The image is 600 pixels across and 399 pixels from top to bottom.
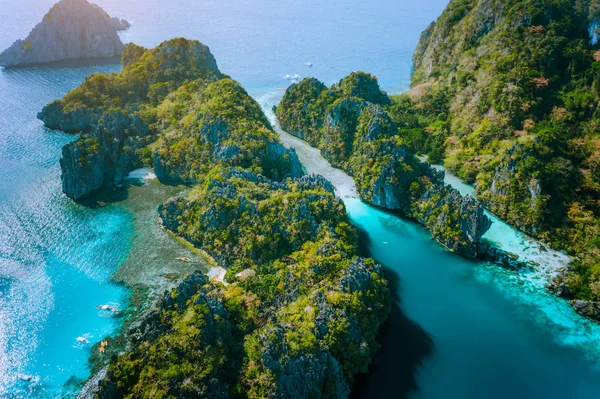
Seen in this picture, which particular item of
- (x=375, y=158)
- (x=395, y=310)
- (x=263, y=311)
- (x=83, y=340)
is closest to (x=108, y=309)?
(x=83, y=340)

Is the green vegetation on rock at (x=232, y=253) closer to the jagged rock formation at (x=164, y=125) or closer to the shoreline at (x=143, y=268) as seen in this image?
the jagged rock formation at (x=164, y=125)

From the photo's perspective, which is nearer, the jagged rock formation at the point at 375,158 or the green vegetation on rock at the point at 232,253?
the green vegetation on rock at the point at 232,253

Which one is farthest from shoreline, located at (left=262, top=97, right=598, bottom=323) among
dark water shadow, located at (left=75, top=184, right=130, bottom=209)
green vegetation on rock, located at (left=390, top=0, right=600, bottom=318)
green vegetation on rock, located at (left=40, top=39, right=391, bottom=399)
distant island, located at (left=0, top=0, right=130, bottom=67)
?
distant island, located at (left=0, top=0, right=130, bottom=67)

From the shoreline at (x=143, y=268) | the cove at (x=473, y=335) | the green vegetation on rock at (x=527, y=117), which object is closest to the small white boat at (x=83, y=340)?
the shoreline at (x=143, y=268)

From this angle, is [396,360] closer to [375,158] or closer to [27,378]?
[27,378]

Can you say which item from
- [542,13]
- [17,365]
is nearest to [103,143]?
[17,365]

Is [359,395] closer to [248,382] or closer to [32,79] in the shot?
[248,382]
